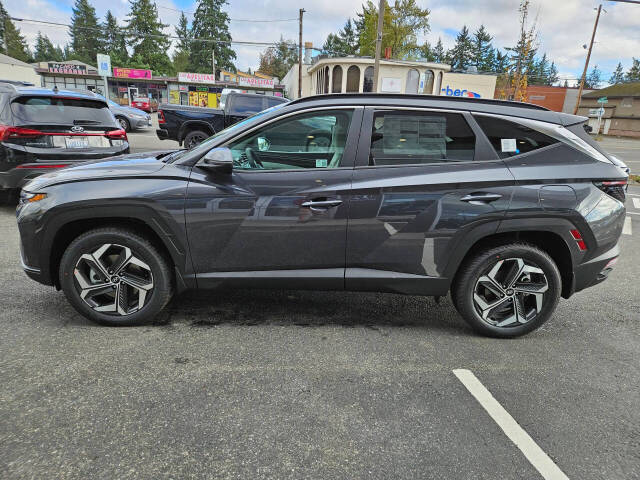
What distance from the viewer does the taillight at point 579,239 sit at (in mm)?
3039

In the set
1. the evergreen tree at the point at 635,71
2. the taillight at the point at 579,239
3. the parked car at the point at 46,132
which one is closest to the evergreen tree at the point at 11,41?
the parked car at the point at 46,132

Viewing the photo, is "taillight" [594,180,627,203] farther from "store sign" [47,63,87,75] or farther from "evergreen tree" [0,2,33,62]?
"evergreen tree" [0,2,33,62]

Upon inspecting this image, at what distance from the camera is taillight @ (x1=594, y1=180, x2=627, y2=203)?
303 cm

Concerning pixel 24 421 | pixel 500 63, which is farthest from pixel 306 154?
pixel 500 63

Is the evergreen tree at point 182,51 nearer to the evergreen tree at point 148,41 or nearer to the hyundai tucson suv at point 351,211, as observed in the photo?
the evergreen tree at point 148,41

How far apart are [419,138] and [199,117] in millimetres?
10853

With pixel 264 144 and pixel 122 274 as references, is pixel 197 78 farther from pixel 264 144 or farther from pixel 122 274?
pixel 122 274

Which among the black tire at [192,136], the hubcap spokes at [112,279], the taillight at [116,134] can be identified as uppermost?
the taillight at [116,134]

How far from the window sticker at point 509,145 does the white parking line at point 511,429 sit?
164 cm

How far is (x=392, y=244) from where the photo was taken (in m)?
3.02

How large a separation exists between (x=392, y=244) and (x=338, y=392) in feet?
3.65

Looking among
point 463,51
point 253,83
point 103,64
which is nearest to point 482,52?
point 463,51

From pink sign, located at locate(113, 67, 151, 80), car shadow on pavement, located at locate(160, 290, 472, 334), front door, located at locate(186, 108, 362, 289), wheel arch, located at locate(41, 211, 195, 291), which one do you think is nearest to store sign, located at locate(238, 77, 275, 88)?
pink sign, located at locate(113, 67, 151, 80)

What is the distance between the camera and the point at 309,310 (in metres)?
3.64
